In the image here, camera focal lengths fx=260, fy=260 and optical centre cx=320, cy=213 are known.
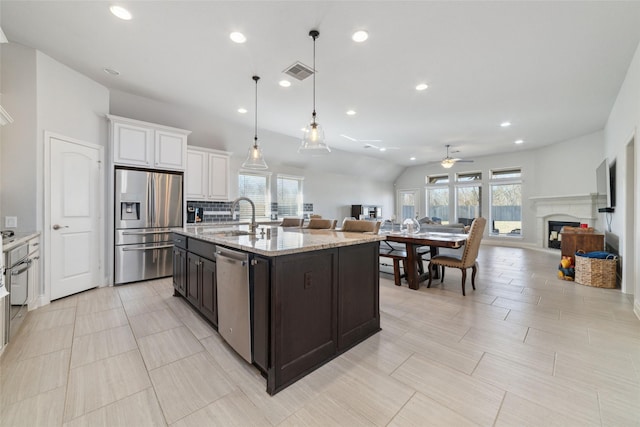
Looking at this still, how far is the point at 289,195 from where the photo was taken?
789 cm

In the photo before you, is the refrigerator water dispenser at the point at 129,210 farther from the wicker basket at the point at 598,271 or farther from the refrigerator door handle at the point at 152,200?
the wicker basket at the point at 598,271

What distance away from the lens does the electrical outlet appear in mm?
3021

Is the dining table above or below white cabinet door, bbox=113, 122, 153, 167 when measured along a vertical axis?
below

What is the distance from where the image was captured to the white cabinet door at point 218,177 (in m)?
5.41

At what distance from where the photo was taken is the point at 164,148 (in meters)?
4.37

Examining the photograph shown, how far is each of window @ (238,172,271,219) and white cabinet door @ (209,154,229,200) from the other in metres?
0.88

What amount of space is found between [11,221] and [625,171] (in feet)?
25.3

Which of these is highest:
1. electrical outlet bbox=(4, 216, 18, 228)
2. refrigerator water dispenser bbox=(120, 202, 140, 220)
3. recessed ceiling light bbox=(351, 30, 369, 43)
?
recessed ceiling light bbox=(351, 30, 369, 43)

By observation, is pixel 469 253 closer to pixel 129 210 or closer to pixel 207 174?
pixel 207 174

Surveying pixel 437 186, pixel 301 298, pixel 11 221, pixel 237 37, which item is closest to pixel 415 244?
pixel 301 298

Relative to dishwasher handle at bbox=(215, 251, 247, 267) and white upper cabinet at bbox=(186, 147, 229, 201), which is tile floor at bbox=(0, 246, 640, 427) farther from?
white upper cabinet at bbox=(186, 147, 229, 201)

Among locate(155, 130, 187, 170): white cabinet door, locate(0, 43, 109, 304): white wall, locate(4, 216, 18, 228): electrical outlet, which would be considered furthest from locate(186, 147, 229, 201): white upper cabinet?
locate(4, 216, 18, 228): electrical outlet

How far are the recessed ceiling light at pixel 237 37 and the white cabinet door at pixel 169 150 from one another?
241cm

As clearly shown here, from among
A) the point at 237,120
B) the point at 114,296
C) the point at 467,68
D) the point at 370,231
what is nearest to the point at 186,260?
the point at 114,296
